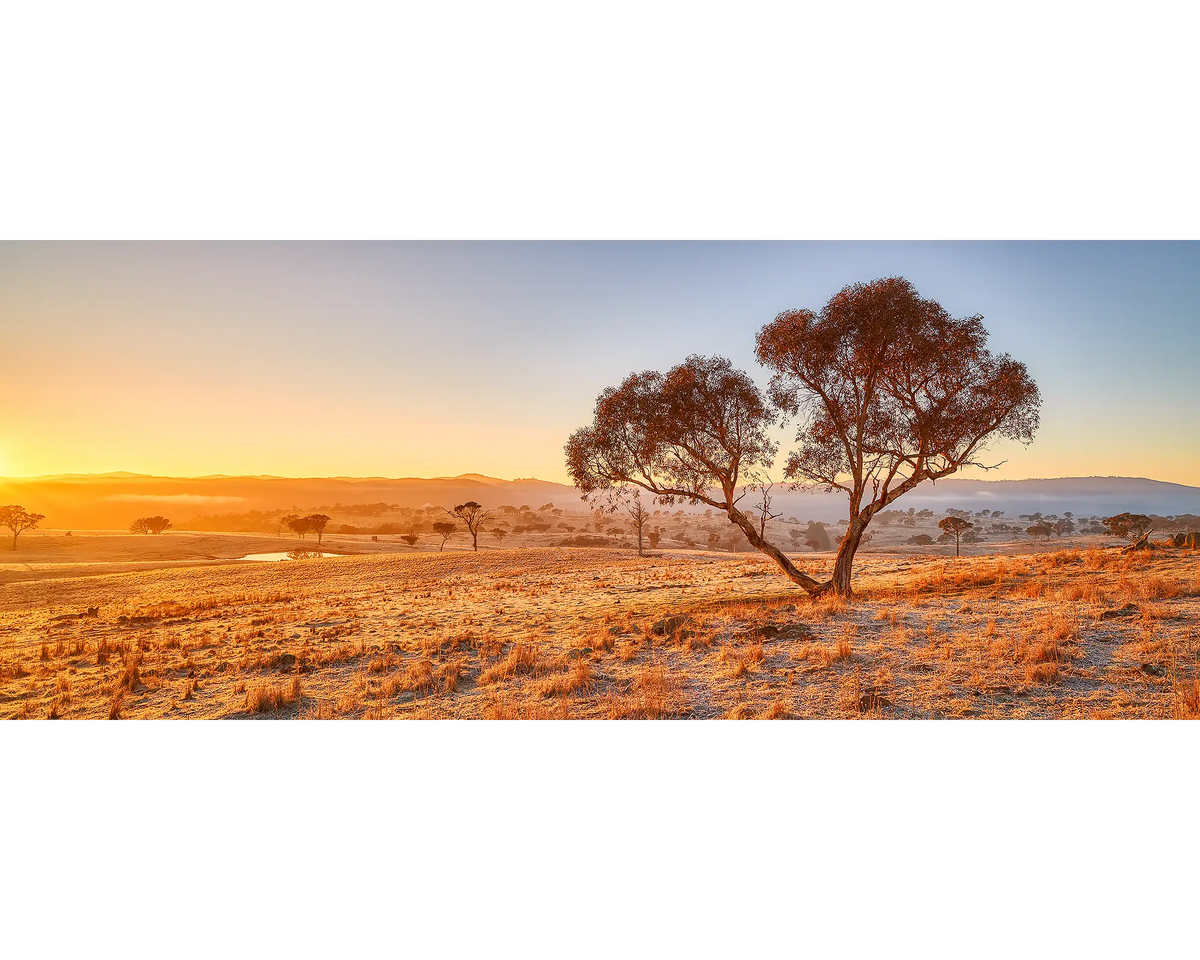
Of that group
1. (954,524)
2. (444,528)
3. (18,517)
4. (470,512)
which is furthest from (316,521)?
(954,524)

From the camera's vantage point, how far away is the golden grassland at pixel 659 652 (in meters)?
5.53

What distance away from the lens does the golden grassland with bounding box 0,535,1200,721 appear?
5531 millimetres

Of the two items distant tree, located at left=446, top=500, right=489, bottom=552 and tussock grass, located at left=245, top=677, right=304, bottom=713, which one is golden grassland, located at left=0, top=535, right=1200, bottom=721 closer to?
tussock grass, located at left=245, top=677, right=304, bottom=713

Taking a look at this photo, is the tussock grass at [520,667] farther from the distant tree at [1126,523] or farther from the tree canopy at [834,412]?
the distant tree at [1126,523]

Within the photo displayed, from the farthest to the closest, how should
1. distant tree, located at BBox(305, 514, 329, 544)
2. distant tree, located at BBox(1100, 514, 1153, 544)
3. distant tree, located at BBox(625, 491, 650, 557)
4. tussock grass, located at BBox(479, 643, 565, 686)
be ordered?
distant tree, located at BBox(305, 514, 329, 544)
distant tree, located at BBox(1100, 514, 1153, 544)
distant tree, located at BBox(625, 491, 650, 557)
tussock grass, located at BBox(479, 643, 565, 686)

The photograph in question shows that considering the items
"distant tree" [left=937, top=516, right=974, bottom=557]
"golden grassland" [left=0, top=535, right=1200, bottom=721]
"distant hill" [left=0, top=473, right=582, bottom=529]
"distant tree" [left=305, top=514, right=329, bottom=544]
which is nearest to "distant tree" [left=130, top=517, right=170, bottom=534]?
"distant hill" [left=0, top=473, right=582, bottom=529]

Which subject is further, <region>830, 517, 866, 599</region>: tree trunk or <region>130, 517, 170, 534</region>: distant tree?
<region>130, 517, 170, 534</region>: distant tree

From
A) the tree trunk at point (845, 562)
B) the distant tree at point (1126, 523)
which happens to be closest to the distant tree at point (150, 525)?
the tree trunk at point (845, 562)

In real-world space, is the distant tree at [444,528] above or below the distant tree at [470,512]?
below

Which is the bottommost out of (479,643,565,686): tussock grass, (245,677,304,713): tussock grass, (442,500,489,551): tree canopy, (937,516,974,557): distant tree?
(245,677,304,713): tussock grass

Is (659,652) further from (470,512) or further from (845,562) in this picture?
(470,512)

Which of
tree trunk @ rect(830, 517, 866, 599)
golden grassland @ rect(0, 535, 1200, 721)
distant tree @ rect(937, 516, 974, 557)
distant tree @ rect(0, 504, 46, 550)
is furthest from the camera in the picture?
distant tree @ rect(937, 516, 974, 557)
